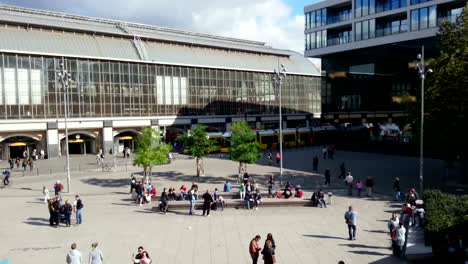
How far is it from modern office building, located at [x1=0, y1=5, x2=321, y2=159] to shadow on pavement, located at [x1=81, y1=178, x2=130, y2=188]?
57.4 ft

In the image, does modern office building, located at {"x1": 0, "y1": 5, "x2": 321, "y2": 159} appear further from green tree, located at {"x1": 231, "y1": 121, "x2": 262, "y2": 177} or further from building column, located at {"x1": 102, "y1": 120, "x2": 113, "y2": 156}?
green tree, located at {"x1": 231, "y1": 121, "x2": 262, "y2": 177}

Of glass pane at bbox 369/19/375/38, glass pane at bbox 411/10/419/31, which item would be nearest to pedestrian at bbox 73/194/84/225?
glass pane at bbox 411/10/419/31

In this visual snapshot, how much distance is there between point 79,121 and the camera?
6031cm

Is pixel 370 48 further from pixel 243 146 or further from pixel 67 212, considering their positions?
pixel 67 212

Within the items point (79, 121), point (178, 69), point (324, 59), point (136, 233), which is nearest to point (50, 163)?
point (79, 121)

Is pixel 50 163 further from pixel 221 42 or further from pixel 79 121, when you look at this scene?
pixel 221 42

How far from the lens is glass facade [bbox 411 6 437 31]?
166 feet

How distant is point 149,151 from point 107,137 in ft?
102

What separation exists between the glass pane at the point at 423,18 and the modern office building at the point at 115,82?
1416 inches

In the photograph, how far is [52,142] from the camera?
2259 inches

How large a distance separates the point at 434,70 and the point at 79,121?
45.3 metres

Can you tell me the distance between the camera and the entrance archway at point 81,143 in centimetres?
6122

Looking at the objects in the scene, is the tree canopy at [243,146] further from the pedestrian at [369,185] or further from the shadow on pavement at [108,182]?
the pedestrian at [369,185]

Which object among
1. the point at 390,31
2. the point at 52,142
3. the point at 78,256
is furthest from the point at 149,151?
the point at 390,31
